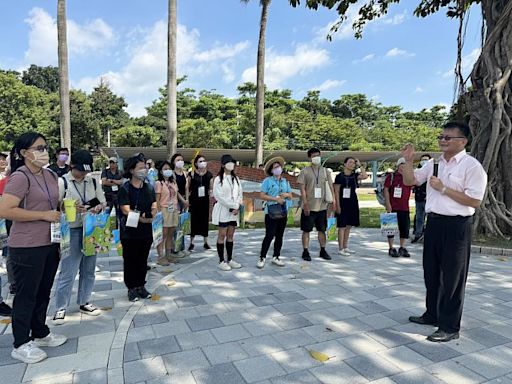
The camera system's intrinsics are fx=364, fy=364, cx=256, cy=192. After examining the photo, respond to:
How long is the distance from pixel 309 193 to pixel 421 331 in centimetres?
281

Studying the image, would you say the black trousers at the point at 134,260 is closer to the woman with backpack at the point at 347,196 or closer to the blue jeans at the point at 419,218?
the woman with backpack at the point at 347,196

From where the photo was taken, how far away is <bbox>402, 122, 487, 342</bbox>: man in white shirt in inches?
118

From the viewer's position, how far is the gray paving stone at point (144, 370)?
2.56m

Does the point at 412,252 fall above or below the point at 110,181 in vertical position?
below

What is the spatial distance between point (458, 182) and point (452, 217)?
0.98 feet

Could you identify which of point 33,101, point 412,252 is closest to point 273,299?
point 412,252

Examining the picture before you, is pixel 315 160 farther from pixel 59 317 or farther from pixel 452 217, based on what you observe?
pixel 59 317

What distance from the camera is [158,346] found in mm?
3020

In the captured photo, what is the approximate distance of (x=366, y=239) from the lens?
766 cm

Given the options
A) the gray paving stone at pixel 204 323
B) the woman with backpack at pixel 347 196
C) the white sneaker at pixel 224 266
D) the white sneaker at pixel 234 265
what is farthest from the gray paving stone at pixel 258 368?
the woman with backpack at pixel 347 196

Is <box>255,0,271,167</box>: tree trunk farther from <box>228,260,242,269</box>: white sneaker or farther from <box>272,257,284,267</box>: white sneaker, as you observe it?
<box>228,260,242,269</box>: white sneaker

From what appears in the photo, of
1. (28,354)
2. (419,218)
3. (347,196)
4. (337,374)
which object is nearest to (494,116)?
(419,218)

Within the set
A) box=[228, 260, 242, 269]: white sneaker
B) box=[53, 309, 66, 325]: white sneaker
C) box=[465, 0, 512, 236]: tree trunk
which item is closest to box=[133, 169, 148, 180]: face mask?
box=[53, 309, 66, 325]: white sneaker

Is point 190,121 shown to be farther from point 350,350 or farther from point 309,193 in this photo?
point 350,350
